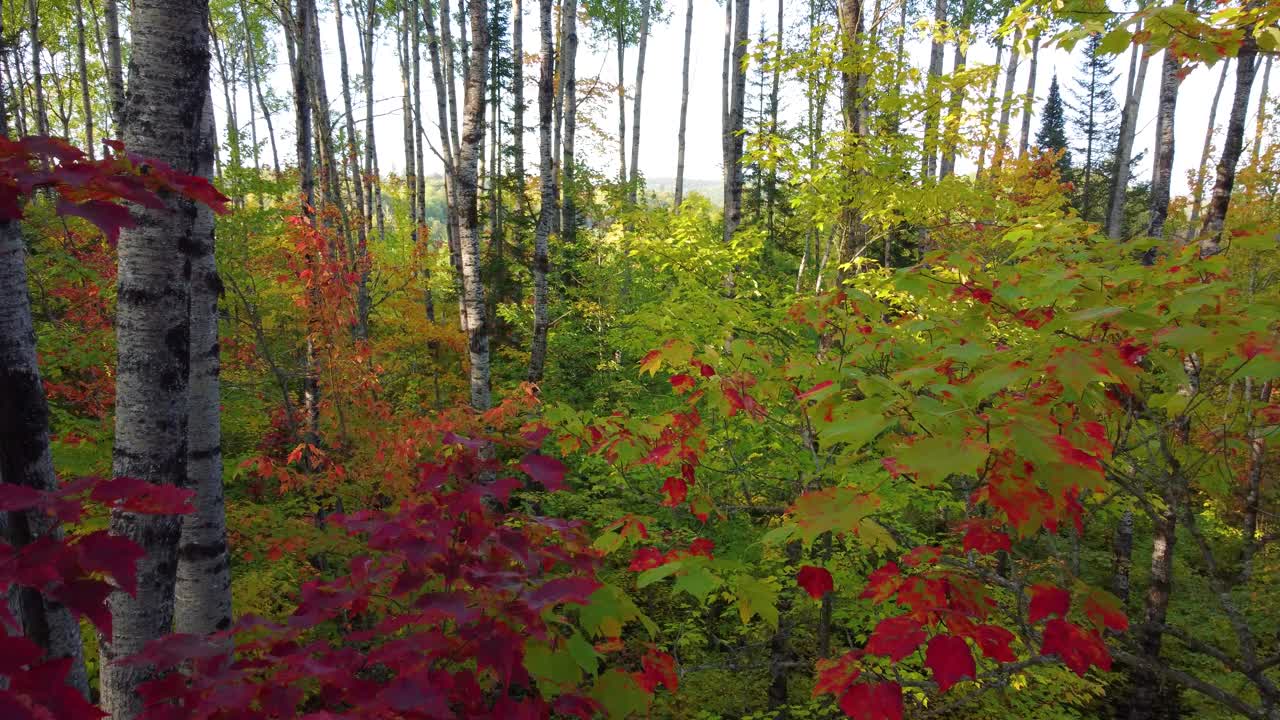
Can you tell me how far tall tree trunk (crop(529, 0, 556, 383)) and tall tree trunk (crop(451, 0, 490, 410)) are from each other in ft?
2.90

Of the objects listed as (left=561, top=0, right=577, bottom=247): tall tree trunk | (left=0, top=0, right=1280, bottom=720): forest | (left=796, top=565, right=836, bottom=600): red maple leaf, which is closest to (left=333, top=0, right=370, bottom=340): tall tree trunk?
(left=0, top=0, right=1280, bottom=720): forest

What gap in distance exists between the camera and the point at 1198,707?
671 cm

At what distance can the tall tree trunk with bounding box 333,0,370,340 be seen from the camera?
27.4 ft

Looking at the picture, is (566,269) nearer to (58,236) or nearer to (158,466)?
(58,236)

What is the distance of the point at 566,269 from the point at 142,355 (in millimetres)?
10598

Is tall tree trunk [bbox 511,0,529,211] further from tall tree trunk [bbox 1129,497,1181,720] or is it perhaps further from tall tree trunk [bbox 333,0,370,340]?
tall tree trunk [bbox 1129,497,1181,720]

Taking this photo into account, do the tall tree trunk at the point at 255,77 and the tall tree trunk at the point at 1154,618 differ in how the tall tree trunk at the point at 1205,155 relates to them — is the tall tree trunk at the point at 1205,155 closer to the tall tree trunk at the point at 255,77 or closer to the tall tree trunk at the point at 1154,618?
the tall tree trunk at the point at 1154,618

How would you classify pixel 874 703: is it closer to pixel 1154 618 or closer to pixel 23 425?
pixel 23 425

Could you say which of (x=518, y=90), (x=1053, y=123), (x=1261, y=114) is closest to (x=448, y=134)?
(x=518, y=90)

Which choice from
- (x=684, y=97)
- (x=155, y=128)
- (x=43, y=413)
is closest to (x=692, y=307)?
(x=155, y=128)

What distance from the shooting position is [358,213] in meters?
12.2

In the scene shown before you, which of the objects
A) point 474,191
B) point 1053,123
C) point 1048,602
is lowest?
point 1048,602

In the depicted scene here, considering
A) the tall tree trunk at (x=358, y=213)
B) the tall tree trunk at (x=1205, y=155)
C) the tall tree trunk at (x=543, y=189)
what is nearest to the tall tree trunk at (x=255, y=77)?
the tall tree trunk at (x=358, y=213)

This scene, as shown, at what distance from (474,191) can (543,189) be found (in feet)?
7.00
